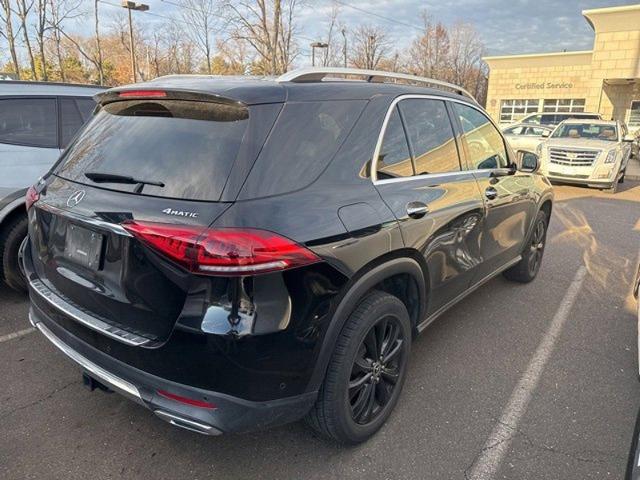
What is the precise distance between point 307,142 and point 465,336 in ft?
7.75

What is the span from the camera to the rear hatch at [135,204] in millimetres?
1860

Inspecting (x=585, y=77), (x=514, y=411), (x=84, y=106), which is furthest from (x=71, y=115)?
(x=585, y=77)

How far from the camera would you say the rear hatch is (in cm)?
186

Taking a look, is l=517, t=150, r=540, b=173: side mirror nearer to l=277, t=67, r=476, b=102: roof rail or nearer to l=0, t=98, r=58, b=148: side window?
l=277, t=67, r=476, b=102: roof rail

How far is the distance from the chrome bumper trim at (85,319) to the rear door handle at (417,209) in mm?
1458

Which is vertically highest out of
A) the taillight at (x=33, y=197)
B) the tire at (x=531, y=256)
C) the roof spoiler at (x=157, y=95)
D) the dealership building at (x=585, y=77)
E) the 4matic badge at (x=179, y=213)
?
the dealership building at (x=585, y=77)

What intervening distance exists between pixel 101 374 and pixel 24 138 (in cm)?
309

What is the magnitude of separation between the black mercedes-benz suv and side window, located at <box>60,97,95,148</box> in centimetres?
217

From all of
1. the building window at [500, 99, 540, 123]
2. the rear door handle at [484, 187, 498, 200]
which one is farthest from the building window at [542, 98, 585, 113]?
the rear door handle at [484, 187, 498, 200]

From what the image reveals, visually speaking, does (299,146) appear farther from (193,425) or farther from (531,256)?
(531,256)

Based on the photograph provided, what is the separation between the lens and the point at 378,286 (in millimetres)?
2477

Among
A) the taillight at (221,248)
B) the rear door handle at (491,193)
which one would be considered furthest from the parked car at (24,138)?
the rear door handle at (491,193)

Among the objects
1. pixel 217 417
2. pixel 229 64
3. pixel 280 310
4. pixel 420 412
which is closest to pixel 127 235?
pixel 280 310

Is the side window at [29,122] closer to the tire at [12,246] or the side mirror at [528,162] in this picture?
the tire at [12,246]
